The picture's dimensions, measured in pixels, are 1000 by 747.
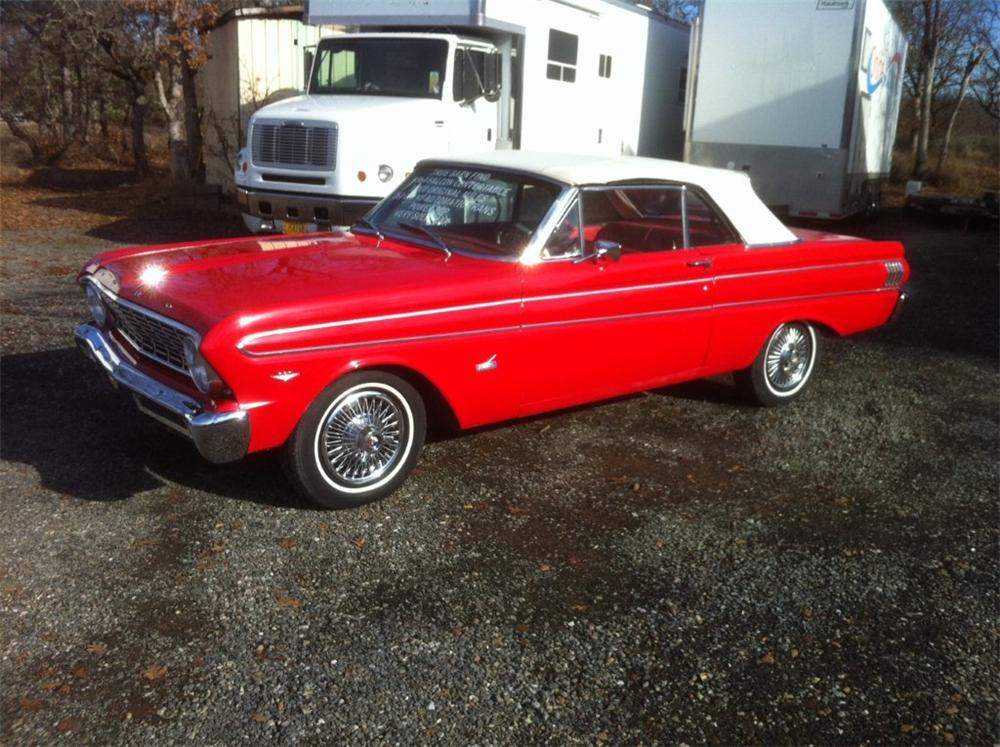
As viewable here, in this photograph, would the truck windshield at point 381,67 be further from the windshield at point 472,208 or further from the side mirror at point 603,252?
the side mirror at point 603,252

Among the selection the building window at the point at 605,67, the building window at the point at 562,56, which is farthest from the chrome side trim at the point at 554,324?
the building window at the point at 605,67

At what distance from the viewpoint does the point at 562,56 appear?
1223cm

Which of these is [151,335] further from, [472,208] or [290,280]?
[472,208]

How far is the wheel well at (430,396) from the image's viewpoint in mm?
4477

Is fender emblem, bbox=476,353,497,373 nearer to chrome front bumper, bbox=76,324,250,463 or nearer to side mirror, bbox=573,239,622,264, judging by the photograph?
side mirror, bbox=573,239,622,264

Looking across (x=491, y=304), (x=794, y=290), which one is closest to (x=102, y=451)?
(x=491, y=304)

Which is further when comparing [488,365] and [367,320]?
[488,365]

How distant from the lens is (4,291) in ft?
28.3

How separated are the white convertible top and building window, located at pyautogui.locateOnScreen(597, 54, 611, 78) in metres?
7.60

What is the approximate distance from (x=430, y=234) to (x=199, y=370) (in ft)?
5.47

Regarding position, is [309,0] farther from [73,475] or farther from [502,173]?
[73,475]

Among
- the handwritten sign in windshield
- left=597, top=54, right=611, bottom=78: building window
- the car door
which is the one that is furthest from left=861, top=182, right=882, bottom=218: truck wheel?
the handwritten sign in windshield

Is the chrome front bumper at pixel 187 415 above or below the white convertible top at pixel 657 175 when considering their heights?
below

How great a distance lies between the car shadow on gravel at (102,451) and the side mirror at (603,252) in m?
1.89
